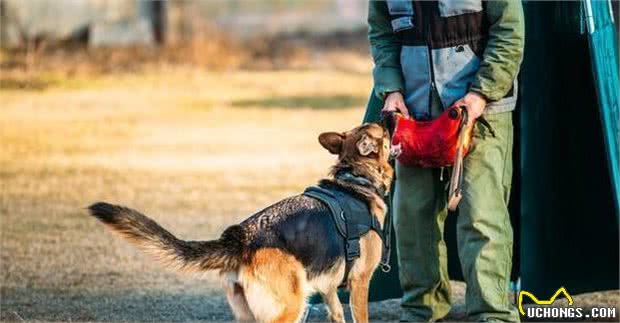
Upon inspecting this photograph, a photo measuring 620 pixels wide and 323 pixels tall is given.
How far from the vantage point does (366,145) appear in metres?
7.30

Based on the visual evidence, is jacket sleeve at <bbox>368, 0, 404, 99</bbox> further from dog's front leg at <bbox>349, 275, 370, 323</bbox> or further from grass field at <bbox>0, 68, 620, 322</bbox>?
grass field at <bbox>0, 68, 620, 322</bbox>

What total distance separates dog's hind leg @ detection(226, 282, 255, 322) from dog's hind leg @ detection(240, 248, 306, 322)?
0.06 meters

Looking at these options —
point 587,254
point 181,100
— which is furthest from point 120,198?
point 181,100

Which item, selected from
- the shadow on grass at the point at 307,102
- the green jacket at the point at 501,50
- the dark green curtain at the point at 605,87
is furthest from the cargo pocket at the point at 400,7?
the shadow on grass at the point at 307,102

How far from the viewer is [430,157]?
7.52 m

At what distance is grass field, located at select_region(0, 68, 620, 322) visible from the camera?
368 inches

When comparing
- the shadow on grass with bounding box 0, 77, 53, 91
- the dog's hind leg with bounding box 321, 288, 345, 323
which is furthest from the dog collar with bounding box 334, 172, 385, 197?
the shadow on grass with bounding box 0, 77, 53, 91

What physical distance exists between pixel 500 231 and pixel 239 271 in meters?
1.66

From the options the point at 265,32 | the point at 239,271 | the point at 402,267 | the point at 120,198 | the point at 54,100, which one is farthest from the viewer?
the point at 265,32

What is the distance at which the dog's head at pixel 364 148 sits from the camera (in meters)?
7.31

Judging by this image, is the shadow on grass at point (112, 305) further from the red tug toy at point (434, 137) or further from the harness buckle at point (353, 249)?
the red tug toy at point (434, 137)

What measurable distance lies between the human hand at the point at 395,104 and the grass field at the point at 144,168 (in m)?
1.59

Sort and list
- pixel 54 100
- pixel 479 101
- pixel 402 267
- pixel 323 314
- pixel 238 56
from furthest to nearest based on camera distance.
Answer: pixel 238 56 → pixel 54 100 → pixel 323 314 → pixel 402 267 → pixel 479 101

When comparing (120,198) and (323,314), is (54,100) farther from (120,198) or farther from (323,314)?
(323,314)
